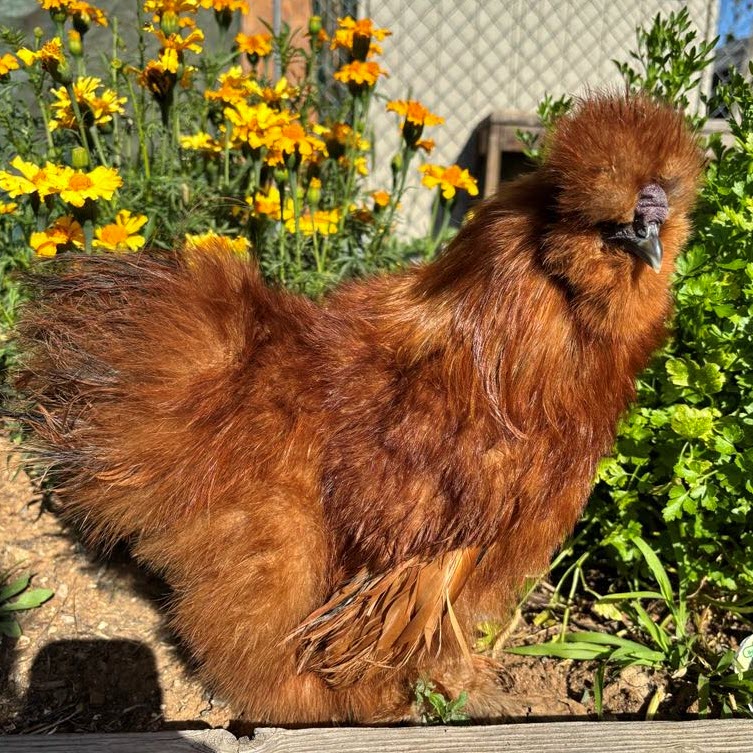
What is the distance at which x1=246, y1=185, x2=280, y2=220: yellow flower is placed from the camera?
268cm

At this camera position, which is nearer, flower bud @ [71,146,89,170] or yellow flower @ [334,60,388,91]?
flower bud @ [71,146,89,170]

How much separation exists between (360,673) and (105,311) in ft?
3.62

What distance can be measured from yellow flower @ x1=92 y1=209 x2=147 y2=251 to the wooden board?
4.60 ft

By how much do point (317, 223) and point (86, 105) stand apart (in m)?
0.95

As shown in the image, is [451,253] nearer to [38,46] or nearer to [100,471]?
[100,471]

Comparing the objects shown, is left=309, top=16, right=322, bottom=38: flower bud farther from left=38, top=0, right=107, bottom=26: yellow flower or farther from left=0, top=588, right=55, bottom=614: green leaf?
left=0, top=588, right=55, bottom=614: green leaf

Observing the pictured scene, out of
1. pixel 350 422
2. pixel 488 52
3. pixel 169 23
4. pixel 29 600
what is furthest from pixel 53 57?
pixel 488 52

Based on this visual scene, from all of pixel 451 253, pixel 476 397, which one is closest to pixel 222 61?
pixel 451 253

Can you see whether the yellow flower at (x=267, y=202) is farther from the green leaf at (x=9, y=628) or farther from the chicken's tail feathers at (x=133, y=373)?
the green leaf at (x=9, y=628)

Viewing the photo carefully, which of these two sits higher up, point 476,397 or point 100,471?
point 476,397

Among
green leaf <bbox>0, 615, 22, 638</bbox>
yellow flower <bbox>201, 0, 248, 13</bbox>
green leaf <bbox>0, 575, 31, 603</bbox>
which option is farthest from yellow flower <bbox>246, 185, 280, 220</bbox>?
green leaf <bbox>0, 615, 22, 638</bbox>

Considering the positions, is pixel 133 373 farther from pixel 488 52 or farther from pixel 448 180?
pixel 488 52

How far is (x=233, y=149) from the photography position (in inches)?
113

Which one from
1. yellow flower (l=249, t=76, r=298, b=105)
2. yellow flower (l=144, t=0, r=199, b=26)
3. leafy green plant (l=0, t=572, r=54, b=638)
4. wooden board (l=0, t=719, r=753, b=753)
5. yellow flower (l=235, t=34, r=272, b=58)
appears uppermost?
yellow flower (l=144, t=0, r=199, b=26)
